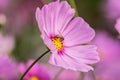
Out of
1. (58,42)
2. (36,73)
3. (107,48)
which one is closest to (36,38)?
(107,48)

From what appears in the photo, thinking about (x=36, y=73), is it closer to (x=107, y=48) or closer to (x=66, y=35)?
(x=66, y=35)

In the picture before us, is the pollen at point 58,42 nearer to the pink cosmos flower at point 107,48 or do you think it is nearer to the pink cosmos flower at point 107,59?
the pink cosmos flower at point 107,59

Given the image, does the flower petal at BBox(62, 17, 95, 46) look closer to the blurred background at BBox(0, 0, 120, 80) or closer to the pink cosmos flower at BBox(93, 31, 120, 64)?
the blurred background at BBox(0, 0, 120, 80)

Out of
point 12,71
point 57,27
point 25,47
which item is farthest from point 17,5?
point 57,27

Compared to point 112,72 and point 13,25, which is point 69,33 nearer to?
point 112,72

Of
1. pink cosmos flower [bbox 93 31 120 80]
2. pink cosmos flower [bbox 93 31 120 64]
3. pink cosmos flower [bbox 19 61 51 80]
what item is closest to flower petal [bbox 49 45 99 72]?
pink cosmos flower [bbox 19 61 51 80]
